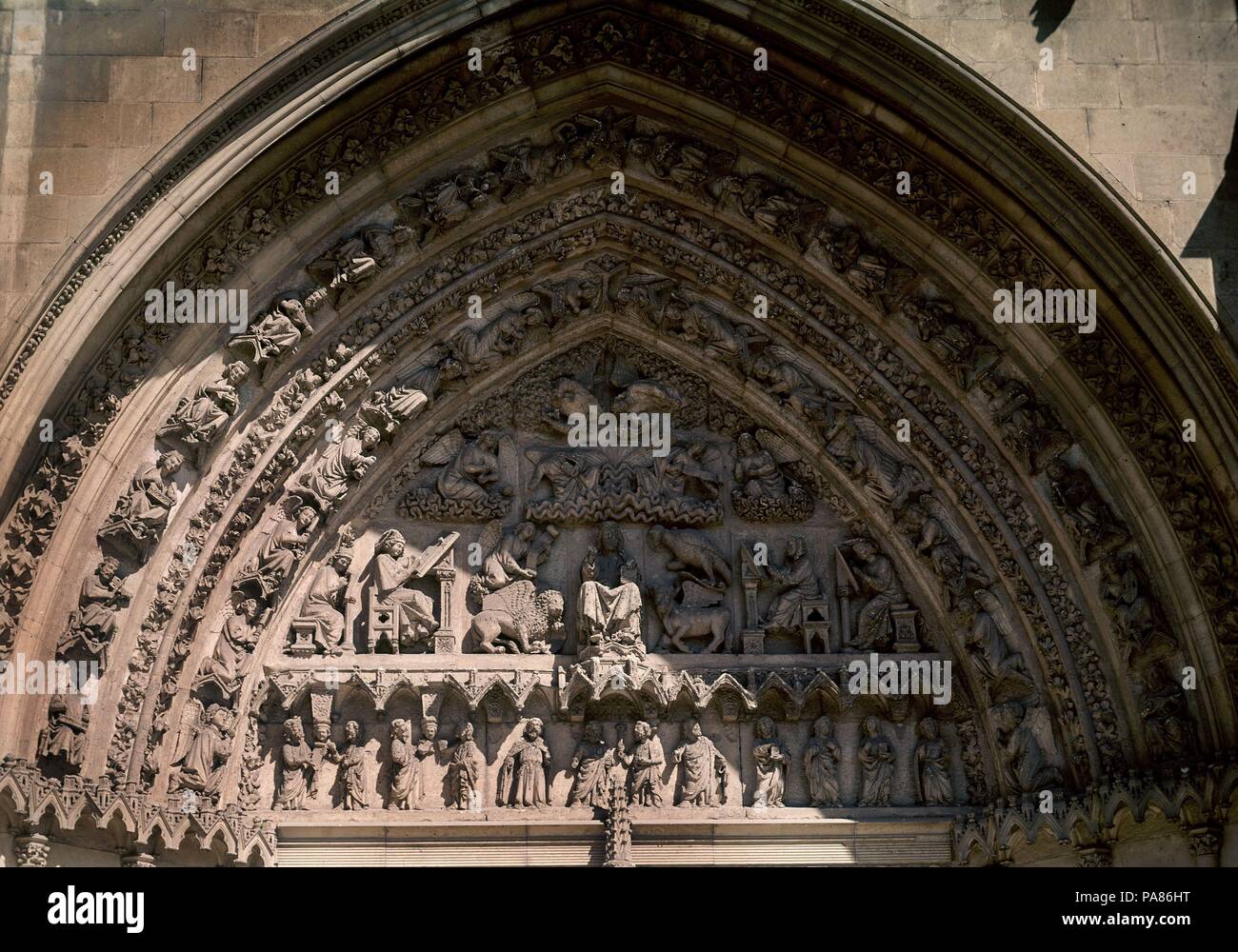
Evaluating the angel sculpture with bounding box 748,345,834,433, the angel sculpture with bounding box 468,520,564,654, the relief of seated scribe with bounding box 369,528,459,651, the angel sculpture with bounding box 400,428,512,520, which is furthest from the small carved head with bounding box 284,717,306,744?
the angel sculpture with bounding box 748,345,834,433

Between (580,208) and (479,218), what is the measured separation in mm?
660

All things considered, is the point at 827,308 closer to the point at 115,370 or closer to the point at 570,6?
the point at 570,6

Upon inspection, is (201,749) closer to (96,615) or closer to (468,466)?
(96,615)

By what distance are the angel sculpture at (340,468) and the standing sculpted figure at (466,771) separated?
1.62m

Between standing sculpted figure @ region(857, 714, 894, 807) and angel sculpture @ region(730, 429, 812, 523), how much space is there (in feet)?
4.70

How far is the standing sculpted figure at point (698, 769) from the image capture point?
10805 millimetres

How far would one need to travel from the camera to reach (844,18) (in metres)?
10.5

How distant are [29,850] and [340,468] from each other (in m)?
2.91

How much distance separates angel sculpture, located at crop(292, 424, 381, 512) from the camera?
1096cm

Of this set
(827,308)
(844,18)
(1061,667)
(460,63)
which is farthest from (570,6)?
(1061,667)

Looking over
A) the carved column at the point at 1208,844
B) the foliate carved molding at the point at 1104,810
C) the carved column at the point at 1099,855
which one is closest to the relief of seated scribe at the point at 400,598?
the foliate carved molding at the point at 1104,810

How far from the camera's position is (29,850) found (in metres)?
9.38

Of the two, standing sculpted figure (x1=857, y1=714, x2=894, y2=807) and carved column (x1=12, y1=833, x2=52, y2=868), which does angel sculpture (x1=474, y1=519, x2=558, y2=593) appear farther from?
carved column (x1=12, y1=833, x2=52, y2=868)

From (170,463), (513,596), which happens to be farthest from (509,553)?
(170,463)
